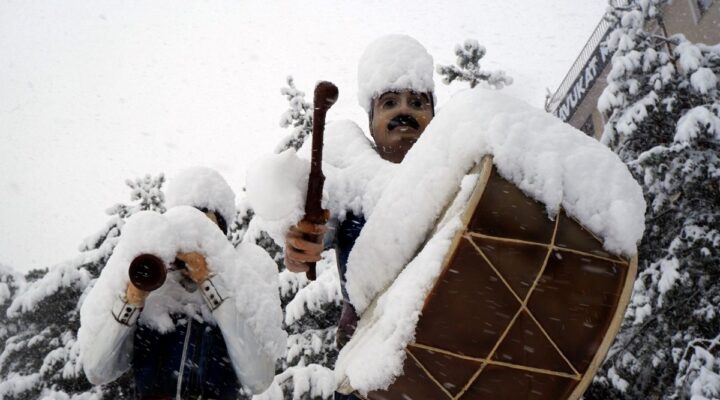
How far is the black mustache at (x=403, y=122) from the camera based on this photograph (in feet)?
7.42

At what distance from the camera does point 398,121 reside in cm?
227

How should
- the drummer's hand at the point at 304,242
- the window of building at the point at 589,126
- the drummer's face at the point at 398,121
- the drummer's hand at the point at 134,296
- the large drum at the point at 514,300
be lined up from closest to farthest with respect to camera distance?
the large drum at the point at 514,300, the drummer's hand at the point at 304,242, the drummer's hand at the point at 134,296, the drummer's face at the point at 398,121, the window of building at the point at 589,126

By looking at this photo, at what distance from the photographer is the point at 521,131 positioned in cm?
130

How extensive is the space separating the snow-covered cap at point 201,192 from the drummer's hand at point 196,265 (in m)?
0.54

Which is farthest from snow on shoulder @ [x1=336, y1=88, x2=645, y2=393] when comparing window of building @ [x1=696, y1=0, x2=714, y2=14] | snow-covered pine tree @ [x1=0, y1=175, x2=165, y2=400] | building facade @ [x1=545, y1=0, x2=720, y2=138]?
window of building @ [x1=696, y1=0, x2=714, y2=14]

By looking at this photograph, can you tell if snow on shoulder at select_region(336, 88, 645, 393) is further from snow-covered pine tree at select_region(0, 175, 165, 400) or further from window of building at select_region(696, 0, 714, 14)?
window of building at select_region(696, 0, 714, 14)

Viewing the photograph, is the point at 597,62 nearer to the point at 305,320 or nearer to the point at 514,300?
the point at 305,320

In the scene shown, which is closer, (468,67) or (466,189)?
(466,189)

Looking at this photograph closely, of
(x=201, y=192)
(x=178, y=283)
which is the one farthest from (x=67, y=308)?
(x=178, y=283)

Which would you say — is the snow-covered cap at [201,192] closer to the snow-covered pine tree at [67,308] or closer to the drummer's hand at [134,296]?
the drummer's hand at [134,296]

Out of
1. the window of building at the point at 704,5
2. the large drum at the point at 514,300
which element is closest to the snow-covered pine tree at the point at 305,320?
the large drum at the point at 514,300

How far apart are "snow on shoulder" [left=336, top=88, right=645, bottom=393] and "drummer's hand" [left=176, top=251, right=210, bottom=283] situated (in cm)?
81

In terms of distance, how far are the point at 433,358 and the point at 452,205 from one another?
371 mm

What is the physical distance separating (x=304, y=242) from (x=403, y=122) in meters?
0.83
